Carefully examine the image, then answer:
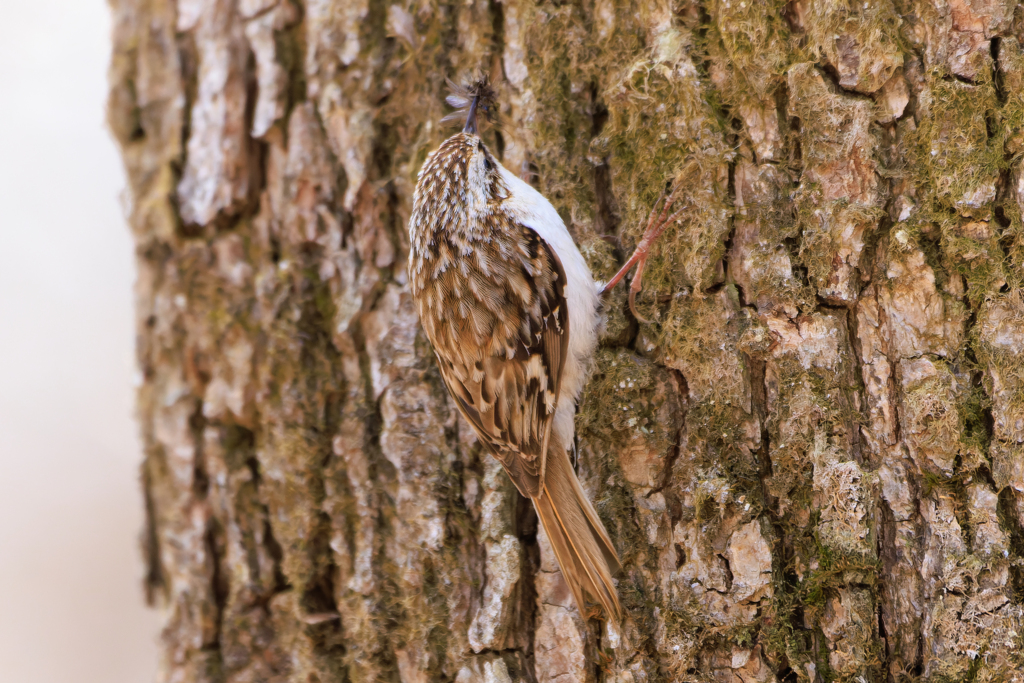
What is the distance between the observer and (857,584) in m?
1.46

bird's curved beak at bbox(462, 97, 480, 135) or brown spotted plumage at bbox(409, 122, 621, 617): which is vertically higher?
bird's curved beak at bbox(462, 97, 480, 135)

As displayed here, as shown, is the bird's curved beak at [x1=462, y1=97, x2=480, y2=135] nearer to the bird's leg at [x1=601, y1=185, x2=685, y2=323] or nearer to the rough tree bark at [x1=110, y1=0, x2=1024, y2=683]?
the rough tree bark at [x1=110, y1=0, x2=1024, y2=683]

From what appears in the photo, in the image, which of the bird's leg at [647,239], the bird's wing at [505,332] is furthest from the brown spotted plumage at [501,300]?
the bird's leg at [647,239]

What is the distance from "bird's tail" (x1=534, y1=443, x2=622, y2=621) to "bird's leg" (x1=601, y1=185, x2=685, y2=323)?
1.48 ft

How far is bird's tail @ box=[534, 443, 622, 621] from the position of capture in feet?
5.28

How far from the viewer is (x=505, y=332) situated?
6.23 ft

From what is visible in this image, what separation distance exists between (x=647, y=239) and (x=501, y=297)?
42cm

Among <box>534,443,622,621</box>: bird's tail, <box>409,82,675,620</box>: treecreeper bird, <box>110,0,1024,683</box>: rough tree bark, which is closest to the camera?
<box>110,0,1024,683</box>: rough tree bark

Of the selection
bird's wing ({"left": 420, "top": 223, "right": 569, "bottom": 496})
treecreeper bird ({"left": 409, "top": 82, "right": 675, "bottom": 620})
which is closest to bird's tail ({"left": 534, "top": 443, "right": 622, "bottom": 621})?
treecreeper bird ({"left": 409, "top": 82, "right": 675, "bottom": 620})

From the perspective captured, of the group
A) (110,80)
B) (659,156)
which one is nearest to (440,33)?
(659,156)

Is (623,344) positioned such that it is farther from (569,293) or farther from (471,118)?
(471,118)

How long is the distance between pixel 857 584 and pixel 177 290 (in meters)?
1.87

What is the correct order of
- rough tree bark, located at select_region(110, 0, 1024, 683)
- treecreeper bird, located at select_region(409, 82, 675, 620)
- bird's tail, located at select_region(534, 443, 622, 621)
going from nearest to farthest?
1. rough tree bark, located at select_region(110, 0, 1024, 683)
2. bird's tail, located at select_region(534, 443, 622, 621)
3. treecreeper bird, located at select_region(409, 82, 675, 620)

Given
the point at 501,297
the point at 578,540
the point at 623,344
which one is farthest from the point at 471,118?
the point at 578,540
